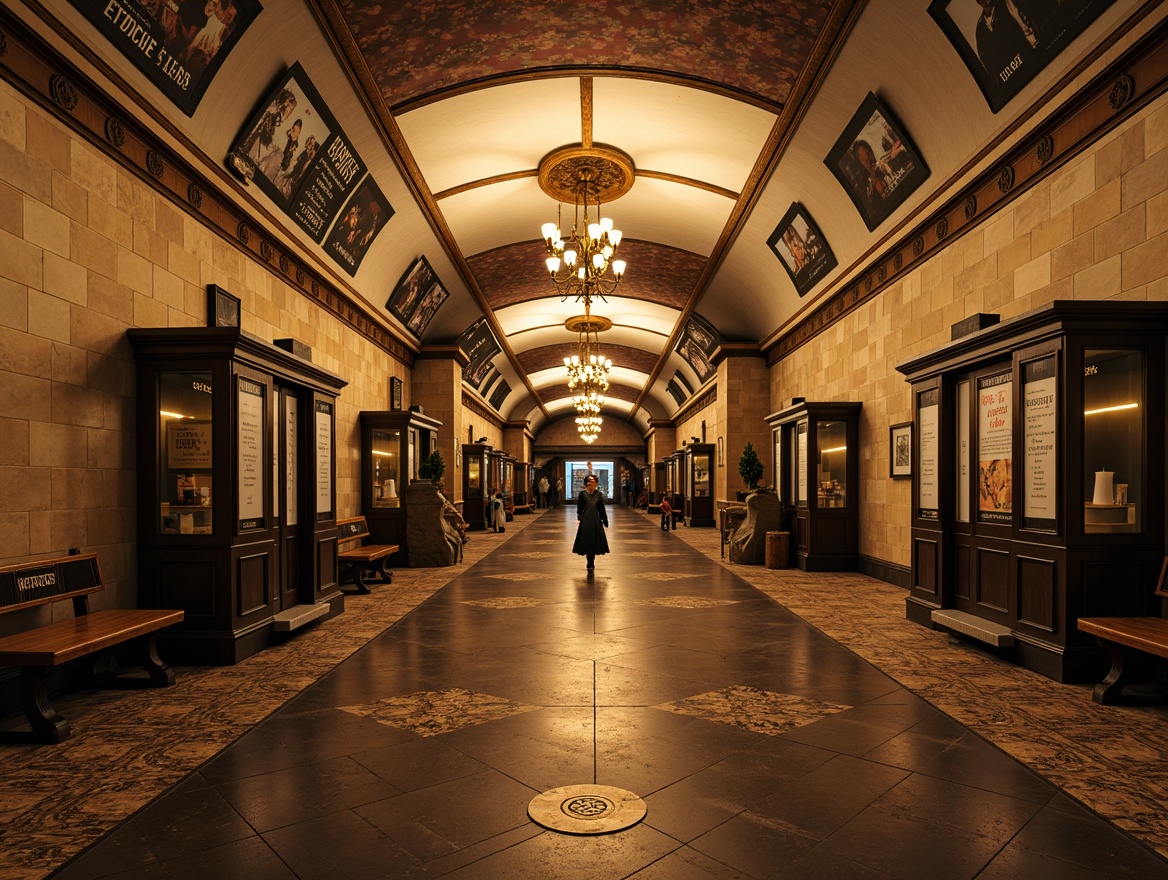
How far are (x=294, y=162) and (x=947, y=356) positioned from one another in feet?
23.1

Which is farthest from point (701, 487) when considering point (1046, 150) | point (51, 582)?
point (51, 582)

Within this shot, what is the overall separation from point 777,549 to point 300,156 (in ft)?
27.8

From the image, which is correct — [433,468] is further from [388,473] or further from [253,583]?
[253,583]

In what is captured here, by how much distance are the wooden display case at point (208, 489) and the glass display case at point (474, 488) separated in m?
14.7

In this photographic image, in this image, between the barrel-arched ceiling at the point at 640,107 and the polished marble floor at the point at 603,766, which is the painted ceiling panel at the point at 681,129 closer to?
the barrel-arched ceiling at the point at 640,107

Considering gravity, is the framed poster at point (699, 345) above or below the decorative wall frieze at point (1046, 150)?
above

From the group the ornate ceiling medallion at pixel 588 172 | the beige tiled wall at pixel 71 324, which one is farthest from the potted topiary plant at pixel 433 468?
the beige tiled wall at pixel 71 324

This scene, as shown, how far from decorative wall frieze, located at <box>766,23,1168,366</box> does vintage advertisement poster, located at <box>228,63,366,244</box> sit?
6765mm

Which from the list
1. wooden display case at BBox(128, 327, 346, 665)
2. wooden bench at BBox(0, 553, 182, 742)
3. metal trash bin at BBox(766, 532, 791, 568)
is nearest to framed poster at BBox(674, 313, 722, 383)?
metal trash bin at BBox(766, 532, 791, 568)

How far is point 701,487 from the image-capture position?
2170cm

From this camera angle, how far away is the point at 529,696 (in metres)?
4.44

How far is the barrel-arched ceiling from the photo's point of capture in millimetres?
6660

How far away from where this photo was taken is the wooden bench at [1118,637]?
410 cm

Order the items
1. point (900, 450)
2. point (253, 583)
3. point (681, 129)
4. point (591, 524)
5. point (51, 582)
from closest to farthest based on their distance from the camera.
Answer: point (51, 582) < point (253, 583) < point (900, 450) < point (681, 129) < point (591, 524)
